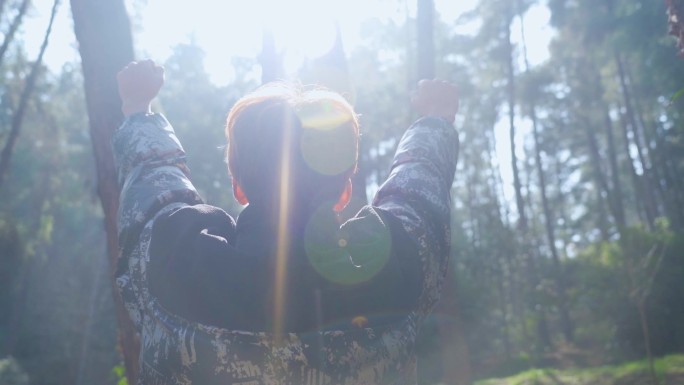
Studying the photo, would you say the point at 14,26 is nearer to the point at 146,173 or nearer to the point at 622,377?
the point at 622,377

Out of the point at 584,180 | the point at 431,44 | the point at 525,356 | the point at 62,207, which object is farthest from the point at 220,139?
the point at 431,44

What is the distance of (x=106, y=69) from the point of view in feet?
13.2

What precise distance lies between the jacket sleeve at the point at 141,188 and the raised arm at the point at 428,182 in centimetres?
51

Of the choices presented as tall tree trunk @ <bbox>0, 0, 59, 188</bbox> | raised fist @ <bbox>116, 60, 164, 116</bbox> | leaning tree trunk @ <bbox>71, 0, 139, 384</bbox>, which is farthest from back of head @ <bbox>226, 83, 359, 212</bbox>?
tall tree trunk @ <bbox>0, 0, 59, 188</bbox>

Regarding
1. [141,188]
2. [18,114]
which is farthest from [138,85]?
[18,114]

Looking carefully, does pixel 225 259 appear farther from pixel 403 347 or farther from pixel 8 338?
pixel 8 338

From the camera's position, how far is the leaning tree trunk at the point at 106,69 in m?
4.02

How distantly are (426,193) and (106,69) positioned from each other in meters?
2.66

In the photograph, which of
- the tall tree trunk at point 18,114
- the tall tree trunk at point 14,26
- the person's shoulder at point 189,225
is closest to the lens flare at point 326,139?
the person's shoulder at point 189,225

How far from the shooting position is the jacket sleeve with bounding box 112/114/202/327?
68.9 inches

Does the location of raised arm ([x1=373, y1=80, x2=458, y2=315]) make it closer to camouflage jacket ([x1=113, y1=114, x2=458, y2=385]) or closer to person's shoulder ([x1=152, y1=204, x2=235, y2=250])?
camouflage jacket ([x1=113, y1=114, x2=458, y2=385])

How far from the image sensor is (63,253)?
36594mm

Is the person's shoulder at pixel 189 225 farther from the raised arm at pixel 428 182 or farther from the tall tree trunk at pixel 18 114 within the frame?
the tall tree trunk at pixel 18 114

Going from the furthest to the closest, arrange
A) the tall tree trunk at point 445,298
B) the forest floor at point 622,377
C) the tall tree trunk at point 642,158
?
the tall tree trunk at point 642,158
the forest floor at point 622,377
the tall tree trunk at point 445,298
